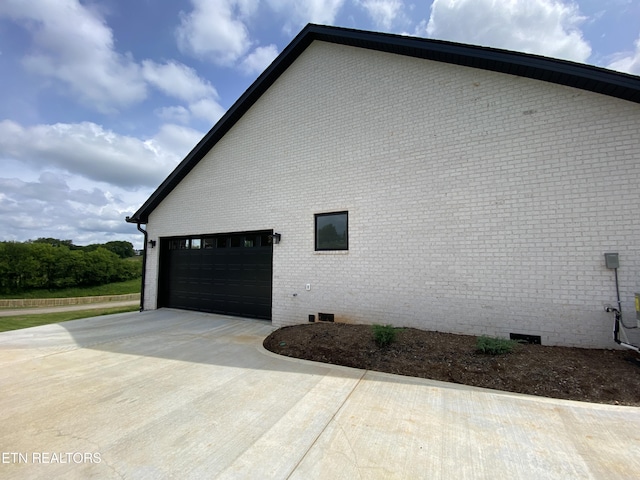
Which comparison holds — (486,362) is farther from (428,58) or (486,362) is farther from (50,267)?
Answer: (50,267)

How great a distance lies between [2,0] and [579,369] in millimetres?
12664

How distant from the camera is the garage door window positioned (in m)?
7.20

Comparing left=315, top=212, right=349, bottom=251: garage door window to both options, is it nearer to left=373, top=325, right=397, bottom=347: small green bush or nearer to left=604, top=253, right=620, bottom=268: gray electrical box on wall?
left=373, top=325, right=397, bottom=347: small green bush

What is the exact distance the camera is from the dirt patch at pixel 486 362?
3652 mm

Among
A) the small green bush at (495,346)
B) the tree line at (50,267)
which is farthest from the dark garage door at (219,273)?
the tree line at (50,267)

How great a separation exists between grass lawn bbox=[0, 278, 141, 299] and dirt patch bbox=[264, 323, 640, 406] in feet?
74.4

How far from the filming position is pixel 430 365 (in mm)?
4398

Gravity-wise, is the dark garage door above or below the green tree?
below

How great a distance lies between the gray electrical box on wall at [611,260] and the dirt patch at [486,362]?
4.50ft

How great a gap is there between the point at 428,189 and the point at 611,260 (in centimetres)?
322

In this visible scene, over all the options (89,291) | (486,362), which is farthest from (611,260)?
(89,291)

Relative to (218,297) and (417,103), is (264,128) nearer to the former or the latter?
(417,103)

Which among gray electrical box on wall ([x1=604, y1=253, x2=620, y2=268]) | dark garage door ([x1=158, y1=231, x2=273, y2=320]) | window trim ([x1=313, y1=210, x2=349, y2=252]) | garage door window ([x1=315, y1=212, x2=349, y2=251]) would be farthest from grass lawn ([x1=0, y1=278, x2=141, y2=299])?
gray electrical box on wall ([x1=604, y1=253, x2=620, y2=268])

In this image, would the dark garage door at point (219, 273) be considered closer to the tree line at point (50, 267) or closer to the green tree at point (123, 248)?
the tree line at point (50, 267)
